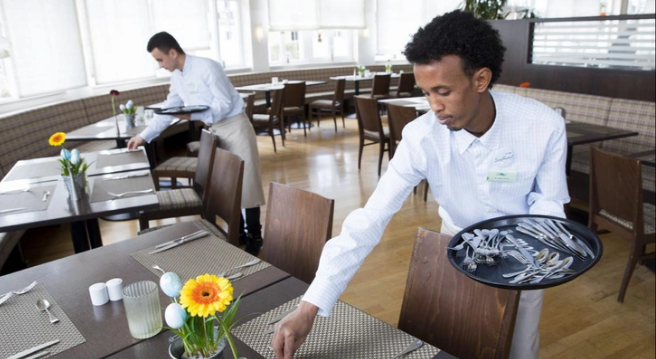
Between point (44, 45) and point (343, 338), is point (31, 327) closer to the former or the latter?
point (343, 338)

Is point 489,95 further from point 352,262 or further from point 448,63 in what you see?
point 352,262

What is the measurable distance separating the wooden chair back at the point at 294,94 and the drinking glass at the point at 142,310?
19.2 feet

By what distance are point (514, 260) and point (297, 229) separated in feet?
2.98

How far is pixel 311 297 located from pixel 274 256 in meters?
0.82

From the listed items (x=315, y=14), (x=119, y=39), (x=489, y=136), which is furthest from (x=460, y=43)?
(x=315, y=14)

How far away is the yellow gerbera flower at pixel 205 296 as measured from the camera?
90 cm

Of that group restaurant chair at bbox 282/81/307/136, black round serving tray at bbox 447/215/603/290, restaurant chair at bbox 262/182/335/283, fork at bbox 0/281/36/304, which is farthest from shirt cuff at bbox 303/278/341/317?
restaurant chair at bbox 282/81/307/136

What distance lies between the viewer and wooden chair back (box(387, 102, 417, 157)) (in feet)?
14.3

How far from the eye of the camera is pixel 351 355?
3.62 ft

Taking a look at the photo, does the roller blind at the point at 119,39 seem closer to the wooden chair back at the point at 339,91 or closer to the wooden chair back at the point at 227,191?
the wooden chair back at the point at 339,91

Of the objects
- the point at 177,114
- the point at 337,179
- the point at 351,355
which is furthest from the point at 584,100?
the point at 351,355

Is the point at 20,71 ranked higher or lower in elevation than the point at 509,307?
higher

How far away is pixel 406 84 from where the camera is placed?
7.91m

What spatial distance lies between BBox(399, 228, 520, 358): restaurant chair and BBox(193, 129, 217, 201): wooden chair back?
1658 millimetres
